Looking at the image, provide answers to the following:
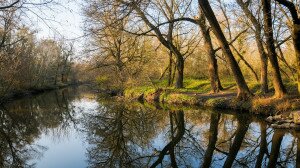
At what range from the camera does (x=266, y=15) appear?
14.8 metres

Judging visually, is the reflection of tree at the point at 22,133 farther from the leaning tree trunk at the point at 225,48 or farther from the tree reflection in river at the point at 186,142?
the leaning tree trunk at the point at 225,48

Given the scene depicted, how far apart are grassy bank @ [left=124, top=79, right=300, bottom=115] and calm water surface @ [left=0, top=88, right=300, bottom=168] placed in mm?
787

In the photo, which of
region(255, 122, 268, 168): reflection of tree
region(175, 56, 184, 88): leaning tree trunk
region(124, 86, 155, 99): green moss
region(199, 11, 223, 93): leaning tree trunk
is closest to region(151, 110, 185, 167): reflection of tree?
region(255, 122, 268, 168): reflection of tree

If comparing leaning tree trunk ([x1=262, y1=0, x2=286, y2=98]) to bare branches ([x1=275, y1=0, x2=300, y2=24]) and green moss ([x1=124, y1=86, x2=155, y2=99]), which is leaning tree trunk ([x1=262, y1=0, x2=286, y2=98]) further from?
green moss ([x1=124, y1=86, x2=155, y2=99])

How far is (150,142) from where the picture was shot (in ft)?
38.6

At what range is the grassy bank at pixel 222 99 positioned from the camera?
1450 cm

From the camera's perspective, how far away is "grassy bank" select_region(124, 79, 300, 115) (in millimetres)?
14500

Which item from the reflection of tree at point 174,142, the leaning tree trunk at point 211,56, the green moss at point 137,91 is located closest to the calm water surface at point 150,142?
the reflection of tree at point 174,142

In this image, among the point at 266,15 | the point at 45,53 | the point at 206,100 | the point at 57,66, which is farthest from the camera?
the point at 57,66

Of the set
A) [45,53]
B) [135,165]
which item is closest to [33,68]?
[45,53]

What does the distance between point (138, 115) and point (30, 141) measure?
6.54 m

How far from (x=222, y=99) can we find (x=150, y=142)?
7979 millimetres

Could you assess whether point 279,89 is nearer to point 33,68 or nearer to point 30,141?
point 30,141

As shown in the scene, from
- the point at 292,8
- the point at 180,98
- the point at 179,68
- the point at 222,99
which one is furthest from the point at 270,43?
the point at 179,68
